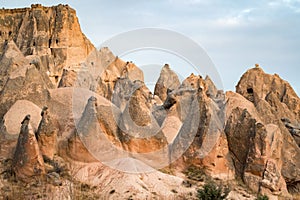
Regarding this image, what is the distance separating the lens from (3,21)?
173 feet

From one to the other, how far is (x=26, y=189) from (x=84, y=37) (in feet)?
141

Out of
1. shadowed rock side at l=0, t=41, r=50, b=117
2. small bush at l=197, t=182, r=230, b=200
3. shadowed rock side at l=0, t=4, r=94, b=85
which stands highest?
shadowed rock side at l=0, t=4, r=94, b=85

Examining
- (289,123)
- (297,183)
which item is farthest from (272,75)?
(297,183)

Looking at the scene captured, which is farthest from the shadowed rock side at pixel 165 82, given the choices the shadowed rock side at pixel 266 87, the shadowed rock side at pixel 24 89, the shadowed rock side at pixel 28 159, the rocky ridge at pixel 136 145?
the shadowed rock side at pixel 28 159

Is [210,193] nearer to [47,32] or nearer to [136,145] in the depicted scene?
[136,145]

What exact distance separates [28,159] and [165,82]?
50.8ft

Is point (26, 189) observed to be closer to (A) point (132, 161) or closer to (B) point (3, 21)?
(A) point (132, 161)

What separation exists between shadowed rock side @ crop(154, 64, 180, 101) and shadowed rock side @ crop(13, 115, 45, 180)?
13947 millimetres

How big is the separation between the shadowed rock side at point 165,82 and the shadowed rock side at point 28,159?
1395cm

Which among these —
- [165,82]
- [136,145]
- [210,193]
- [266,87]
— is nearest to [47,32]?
[165,82]

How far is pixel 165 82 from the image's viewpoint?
27.8 m

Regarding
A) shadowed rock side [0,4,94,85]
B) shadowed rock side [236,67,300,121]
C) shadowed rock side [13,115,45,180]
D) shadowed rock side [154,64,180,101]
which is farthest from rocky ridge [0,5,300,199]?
shadowed rock side [0,4,94,85]

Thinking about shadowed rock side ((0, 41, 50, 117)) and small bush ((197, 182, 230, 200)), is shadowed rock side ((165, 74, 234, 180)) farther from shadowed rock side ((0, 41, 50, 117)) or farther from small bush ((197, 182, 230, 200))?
shadowed rock side ((0, 41, 50, 117))

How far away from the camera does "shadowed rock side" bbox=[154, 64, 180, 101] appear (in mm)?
27131
